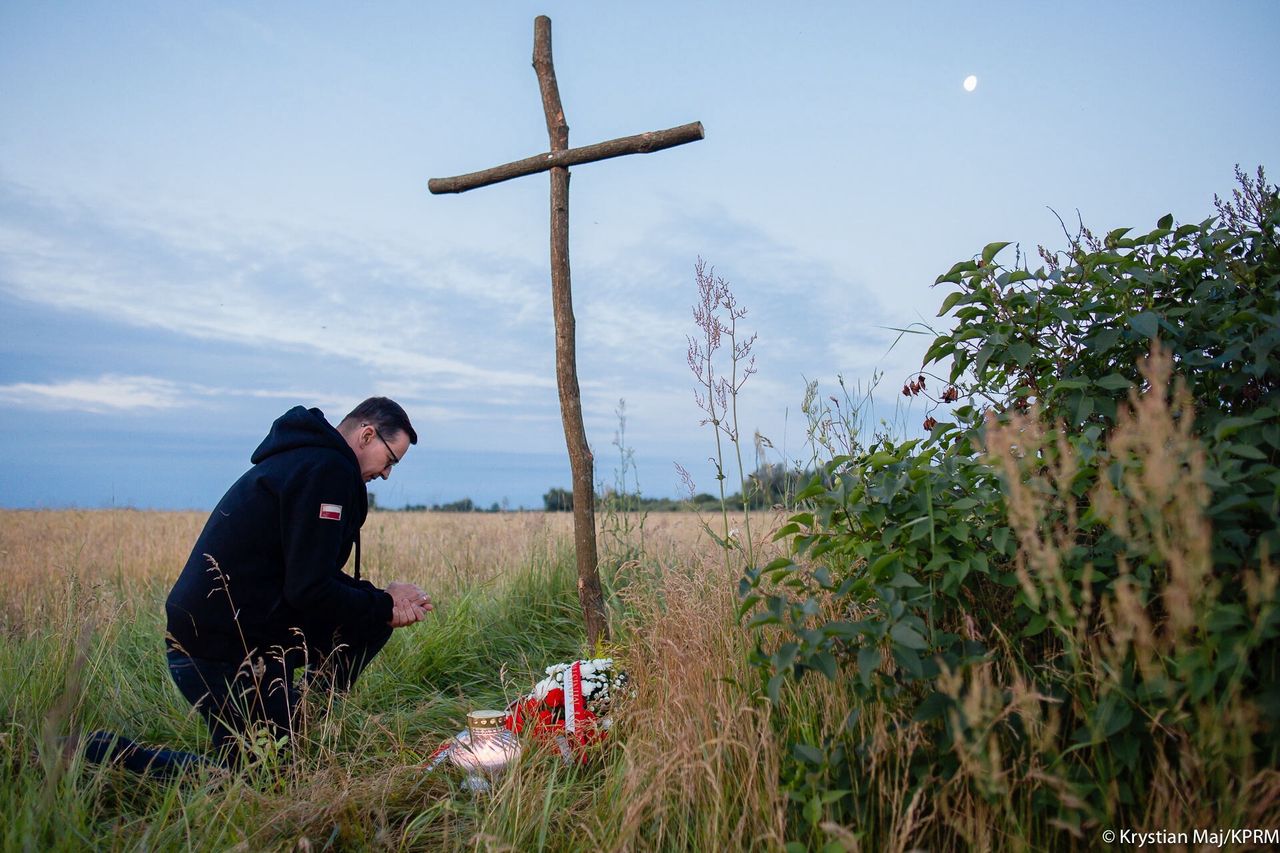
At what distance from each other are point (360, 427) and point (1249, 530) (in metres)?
3.74

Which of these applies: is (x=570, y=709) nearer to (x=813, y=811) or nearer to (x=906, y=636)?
(x=813, y=811)

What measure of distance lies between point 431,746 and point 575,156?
342 centimetres

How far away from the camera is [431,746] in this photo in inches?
151

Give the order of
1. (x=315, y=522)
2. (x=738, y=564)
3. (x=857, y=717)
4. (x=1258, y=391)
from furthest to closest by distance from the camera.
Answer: (x=738, y=564), (x=315, y=522), (x=1258, y=391), (x=857, y=717)

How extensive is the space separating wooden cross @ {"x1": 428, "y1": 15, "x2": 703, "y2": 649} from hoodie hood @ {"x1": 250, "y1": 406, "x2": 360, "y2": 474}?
1.35 m

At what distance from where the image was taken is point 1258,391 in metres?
2.73

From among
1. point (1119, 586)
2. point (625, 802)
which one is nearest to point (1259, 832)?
point (1119, 586)

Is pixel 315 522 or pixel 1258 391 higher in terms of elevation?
pixel 1258 391

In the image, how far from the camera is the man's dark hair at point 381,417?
167 inches

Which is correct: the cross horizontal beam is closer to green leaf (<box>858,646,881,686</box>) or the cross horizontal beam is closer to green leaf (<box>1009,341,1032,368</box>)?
green leaf (<box>1009,341,1032,368</box>)

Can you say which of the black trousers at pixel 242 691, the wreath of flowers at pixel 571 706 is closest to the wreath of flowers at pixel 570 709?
the wreath of flowers at pixel 571 706

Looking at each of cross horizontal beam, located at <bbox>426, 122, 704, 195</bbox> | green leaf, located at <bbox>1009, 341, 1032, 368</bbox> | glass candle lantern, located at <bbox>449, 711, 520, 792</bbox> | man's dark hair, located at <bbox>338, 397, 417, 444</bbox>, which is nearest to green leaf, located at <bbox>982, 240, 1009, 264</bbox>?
green leaf, located at <bbox>1009, 341, 1032, 368</bbox>

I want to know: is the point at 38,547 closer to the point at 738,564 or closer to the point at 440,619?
the point at 440,619

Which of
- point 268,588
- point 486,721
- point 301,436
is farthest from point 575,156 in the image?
point 486,721
